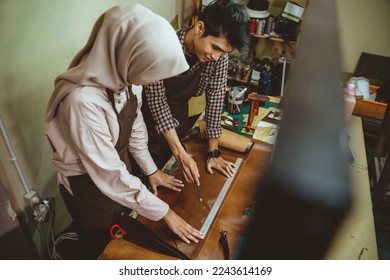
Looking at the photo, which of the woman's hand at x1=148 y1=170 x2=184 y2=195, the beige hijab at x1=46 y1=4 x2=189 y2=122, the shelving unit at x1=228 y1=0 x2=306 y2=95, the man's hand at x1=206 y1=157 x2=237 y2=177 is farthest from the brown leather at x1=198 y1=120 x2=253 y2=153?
the shelving unit at x1=228 y1=0 x2=306 y2=95

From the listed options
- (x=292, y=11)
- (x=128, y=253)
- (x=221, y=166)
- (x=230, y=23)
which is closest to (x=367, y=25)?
(x=292, y=11)

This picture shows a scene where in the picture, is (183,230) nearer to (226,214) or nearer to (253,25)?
(226,214)

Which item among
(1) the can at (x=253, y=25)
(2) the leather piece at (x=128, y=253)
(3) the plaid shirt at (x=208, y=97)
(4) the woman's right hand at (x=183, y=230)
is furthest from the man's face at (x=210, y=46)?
(1) the can at (x=253, y=25)

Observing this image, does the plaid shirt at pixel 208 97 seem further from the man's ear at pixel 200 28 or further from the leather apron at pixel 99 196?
the leather apron at pixel 99 196

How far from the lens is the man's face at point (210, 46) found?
4.88 feet

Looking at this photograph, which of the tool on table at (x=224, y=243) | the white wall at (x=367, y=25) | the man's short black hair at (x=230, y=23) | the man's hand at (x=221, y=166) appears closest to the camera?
the tool on table at (x=224, y=243)

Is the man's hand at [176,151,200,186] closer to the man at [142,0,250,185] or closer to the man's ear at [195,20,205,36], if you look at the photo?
the man at [142,0,250,185]

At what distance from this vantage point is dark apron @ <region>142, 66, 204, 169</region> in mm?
1826

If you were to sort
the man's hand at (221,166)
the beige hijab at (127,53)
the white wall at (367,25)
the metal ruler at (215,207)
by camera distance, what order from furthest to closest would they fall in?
the white wall at (367,25)
the man's hand at (221,166)
the metal ruler at (215,207)
the beige hijab at (127,53)

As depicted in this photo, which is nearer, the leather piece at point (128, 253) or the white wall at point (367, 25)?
the leather piece at point (128, 253)

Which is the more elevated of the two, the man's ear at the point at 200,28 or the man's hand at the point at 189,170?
the man's ear at the point at 200,28

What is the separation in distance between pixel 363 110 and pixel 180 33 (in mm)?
2457

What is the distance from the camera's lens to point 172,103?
1956 millimetres

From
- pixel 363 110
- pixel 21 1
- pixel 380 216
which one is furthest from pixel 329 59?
pixel 363 110
